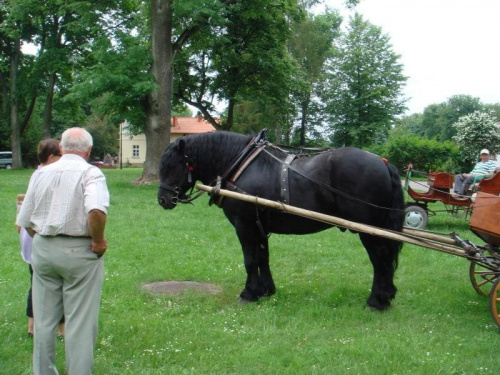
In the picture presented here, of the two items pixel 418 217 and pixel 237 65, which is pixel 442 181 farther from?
pixel 237 65

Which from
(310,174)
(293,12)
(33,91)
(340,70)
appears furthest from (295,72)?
(310,174)

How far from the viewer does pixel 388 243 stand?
5648 mm

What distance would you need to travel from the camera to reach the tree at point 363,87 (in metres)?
40.3

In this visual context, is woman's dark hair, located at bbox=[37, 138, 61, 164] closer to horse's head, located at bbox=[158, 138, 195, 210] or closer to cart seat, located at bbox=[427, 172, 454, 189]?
horse's head, located at bbox=[158, 138, 195, 210]

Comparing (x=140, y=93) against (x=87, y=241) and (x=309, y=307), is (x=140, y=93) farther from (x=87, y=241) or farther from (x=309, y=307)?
(x=87, y=241)

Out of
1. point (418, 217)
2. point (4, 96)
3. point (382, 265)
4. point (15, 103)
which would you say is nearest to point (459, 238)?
point (382, 265)

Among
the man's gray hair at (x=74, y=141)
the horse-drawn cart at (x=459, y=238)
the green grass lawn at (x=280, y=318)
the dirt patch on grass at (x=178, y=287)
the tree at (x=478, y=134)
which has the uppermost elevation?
the tree at (x=478, y=134)

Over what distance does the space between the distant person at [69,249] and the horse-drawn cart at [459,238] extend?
6.90 ft

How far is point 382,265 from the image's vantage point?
225 inches

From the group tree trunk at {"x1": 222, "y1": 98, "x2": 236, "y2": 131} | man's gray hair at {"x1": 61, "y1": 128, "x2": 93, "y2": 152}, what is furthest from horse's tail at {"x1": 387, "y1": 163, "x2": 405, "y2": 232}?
tree trunk at {"x1": 222, "y1": 98, "x2": 236, "y2": 131}

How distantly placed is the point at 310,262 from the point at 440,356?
152 inches

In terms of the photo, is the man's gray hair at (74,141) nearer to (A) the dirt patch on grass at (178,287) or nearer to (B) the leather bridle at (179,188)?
(B) the leather bridle at (179,188)

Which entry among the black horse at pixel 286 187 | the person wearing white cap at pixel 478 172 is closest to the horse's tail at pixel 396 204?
the black horse at pixel 286 187

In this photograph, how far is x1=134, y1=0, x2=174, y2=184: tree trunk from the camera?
19.1 m
